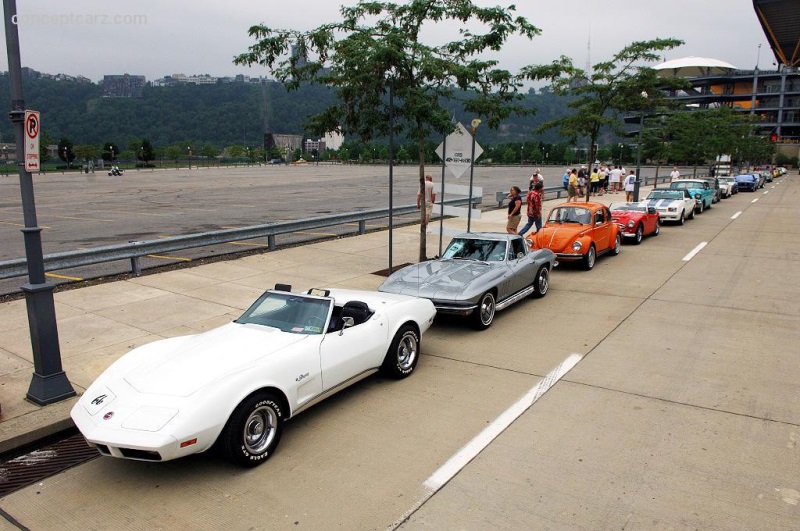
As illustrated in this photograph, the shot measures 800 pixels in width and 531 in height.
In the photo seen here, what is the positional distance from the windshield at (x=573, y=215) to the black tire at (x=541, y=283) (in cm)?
351

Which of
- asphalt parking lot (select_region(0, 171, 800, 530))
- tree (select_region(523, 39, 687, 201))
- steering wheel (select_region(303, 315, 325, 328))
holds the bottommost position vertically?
asphalt parking lot (select_region(0, 171, 800, 530))

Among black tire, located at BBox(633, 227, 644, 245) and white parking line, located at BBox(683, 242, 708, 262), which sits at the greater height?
black tire, located at BBox(633, 227, 644, 245)

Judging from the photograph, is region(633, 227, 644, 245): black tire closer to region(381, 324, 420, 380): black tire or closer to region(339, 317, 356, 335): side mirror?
region(381, 324, 420, 380): black tire

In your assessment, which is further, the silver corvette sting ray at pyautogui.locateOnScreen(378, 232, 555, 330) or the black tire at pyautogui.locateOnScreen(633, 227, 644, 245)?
the black tire at pyautogui.locateOnScreen(633, 227, 644, 245)

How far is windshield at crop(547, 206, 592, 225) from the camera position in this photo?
13617 mm

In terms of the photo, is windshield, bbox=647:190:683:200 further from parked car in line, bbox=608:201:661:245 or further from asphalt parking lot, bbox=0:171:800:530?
asphalt parking lot, bbox=0:171:800:530

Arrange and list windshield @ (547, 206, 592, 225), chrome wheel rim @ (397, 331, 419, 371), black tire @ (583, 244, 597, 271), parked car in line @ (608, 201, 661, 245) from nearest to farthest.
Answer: chrome wheel rim @ (397, 331, 419, 371)
black tire @ (583, 244, 597, 271)
windshield @ (547, 206, 592, 225)
parked car in line @ (608, 201, 661, 245)

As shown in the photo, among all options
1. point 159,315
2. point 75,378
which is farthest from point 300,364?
point 159,315

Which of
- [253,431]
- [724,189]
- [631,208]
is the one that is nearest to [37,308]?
[253,431]

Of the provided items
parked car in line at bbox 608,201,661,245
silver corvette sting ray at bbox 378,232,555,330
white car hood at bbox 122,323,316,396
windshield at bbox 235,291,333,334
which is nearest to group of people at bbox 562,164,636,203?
parked car in line at bbox 608,201,661,245

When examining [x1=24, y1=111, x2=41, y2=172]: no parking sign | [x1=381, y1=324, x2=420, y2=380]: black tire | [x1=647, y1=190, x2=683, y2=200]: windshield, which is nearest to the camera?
[x1=24, y1=111, x2=41, y2=172]: no parking sign

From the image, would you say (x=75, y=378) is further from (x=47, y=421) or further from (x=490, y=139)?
(x=490, y=139)

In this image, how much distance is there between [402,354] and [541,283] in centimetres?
453

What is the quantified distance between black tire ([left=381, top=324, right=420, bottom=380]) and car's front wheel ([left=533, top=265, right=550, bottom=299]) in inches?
159
